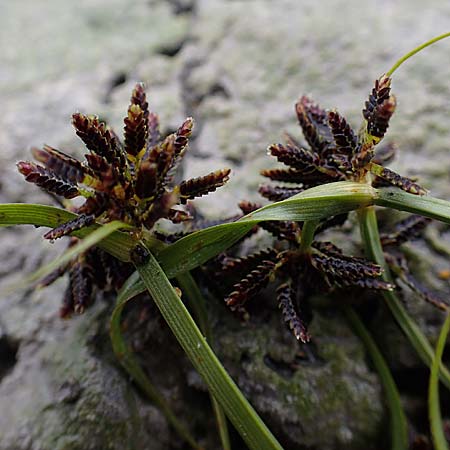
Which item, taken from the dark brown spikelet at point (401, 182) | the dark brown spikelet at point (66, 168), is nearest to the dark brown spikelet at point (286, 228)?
the dark brown spikelet at point (401, 182)

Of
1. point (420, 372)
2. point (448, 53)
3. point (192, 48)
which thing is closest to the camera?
point (420, 372)

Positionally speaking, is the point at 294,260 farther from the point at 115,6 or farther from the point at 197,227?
the point at 115,6

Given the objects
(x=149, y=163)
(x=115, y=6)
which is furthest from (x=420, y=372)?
(x=115, y=6)

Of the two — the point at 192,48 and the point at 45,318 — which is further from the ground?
the point at 192,48

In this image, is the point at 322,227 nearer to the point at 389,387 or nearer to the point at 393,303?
the point at 393,303

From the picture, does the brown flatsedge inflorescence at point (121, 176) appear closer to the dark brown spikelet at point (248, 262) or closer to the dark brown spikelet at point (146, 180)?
the dark brown spikelet at point (146, 180)

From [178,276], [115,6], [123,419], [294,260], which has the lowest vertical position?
[123,419]

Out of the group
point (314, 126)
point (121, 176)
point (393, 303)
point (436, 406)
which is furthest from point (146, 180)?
point (436, 406)
